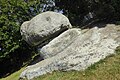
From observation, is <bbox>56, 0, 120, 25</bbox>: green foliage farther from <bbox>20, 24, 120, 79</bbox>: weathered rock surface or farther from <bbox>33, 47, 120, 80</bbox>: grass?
<bbox>33, 47, 120, 80</bbox>: grass

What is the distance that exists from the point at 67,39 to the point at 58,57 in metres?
2.59

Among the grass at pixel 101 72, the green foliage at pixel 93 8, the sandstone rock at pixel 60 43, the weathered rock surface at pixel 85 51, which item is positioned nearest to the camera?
the grass at pixel 101 72

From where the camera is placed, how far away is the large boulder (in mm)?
19281

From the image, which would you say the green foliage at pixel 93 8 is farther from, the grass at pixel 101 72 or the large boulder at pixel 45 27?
the grass at pixel 101 72

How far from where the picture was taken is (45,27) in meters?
19.2

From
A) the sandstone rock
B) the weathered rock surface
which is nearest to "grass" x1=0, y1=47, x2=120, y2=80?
the weathered rock surface

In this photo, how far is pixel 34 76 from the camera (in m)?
16.2

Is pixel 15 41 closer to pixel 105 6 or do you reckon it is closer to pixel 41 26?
pixel 41 26

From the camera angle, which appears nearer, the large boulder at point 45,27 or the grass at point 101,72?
the grass at point 101,72

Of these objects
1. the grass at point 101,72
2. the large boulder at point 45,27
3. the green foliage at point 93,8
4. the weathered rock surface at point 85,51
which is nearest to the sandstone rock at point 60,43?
the weathered rock surface at point 85,51

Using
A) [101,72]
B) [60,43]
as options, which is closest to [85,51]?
[101,72]

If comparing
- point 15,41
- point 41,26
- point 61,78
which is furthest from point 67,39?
point 15,41

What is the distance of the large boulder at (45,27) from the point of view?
19.3m

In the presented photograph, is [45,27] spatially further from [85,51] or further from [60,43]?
[85,51]
